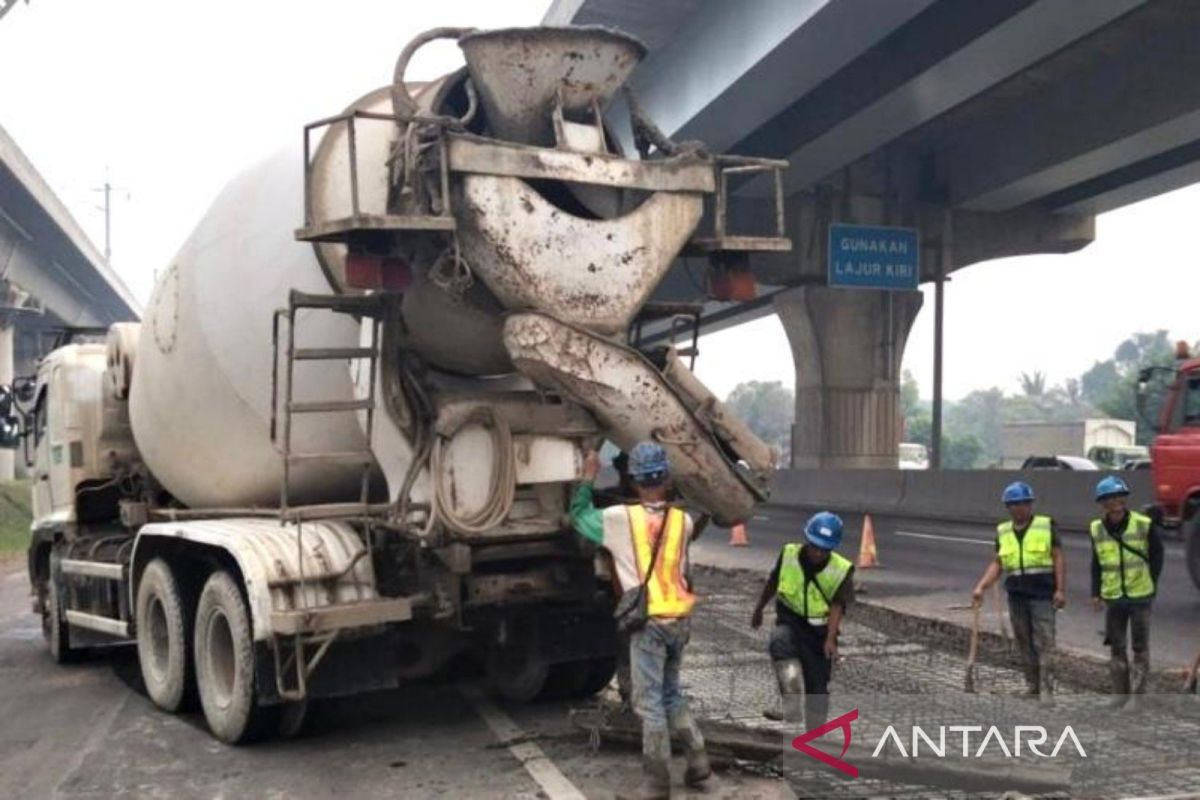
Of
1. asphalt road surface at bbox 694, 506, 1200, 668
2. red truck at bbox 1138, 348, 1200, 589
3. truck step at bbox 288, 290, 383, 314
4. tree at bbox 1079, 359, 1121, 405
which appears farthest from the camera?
tree at bbox 1079, 359, 1121, 405

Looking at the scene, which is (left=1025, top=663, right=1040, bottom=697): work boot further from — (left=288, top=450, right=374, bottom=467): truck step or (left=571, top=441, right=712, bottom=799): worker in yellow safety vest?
(left=288, top=450, right=374, bottom=467): truck step

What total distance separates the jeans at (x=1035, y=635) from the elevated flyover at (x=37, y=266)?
23.6 metres

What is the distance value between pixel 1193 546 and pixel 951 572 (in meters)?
3.29

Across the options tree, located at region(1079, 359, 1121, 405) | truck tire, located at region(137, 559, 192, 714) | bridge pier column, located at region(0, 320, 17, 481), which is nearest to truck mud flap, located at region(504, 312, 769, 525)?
truck tire, located at region(137, 559, 192, 714)

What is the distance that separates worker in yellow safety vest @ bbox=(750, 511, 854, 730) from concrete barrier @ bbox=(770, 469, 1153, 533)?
14.2 meters

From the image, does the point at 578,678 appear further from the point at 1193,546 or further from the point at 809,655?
the point at 1193,546

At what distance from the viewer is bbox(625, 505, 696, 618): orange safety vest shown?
599 cm

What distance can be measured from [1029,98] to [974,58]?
557 centimetres

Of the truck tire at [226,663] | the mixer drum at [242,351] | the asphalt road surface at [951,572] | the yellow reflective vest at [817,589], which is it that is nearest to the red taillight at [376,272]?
the mixer drum at [242,351]

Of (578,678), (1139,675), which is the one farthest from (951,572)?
(578,678)

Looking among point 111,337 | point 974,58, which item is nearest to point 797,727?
point 111,337

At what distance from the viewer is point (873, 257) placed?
1062 inches

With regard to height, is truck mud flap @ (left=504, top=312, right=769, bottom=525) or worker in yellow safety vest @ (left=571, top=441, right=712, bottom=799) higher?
truck mud flap @ (left=504, top=312, right=769, bottom=525)

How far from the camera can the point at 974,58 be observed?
736 inches
